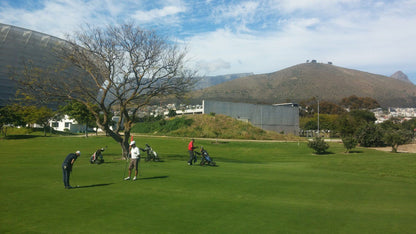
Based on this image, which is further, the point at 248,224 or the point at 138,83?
the point at 138,83

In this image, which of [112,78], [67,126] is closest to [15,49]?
[67,126]

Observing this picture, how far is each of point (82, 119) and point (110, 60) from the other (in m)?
33.1

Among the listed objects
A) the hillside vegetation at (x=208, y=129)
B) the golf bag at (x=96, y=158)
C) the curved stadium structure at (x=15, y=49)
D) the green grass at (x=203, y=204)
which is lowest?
A: the green grass at (x=203, y=204)

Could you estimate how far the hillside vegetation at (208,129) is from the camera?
6206cm

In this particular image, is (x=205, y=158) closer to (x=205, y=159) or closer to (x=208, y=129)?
(x=205, y=159)

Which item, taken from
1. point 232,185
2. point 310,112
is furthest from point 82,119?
point 310,112

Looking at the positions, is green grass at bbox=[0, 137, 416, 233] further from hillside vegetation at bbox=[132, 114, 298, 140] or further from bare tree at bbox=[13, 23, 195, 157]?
hillside vegetation at bbox=[132, 114, 298, 140]

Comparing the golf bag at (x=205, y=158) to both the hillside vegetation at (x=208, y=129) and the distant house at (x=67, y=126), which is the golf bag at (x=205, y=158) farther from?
the distant house at (x=67, y=126)

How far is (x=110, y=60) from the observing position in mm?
25297

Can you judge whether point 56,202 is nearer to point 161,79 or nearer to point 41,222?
point 41,222

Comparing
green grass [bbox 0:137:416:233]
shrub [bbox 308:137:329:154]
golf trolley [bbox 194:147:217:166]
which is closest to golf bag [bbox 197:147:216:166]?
golf trolley [bbox 194:147:217:166]

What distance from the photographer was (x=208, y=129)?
63906 mm

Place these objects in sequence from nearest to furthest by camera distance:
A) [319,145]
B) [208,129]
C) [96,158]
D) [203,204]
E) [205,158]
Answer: [203,204], [205,158], [96,158], [319,145], [208,129]

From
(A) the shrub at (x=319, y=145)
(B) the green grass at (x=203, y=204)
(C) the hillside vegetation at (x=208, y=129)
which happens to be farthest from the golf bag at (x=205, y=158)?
(C) the hillside vegetation at (x=208, y=129)
